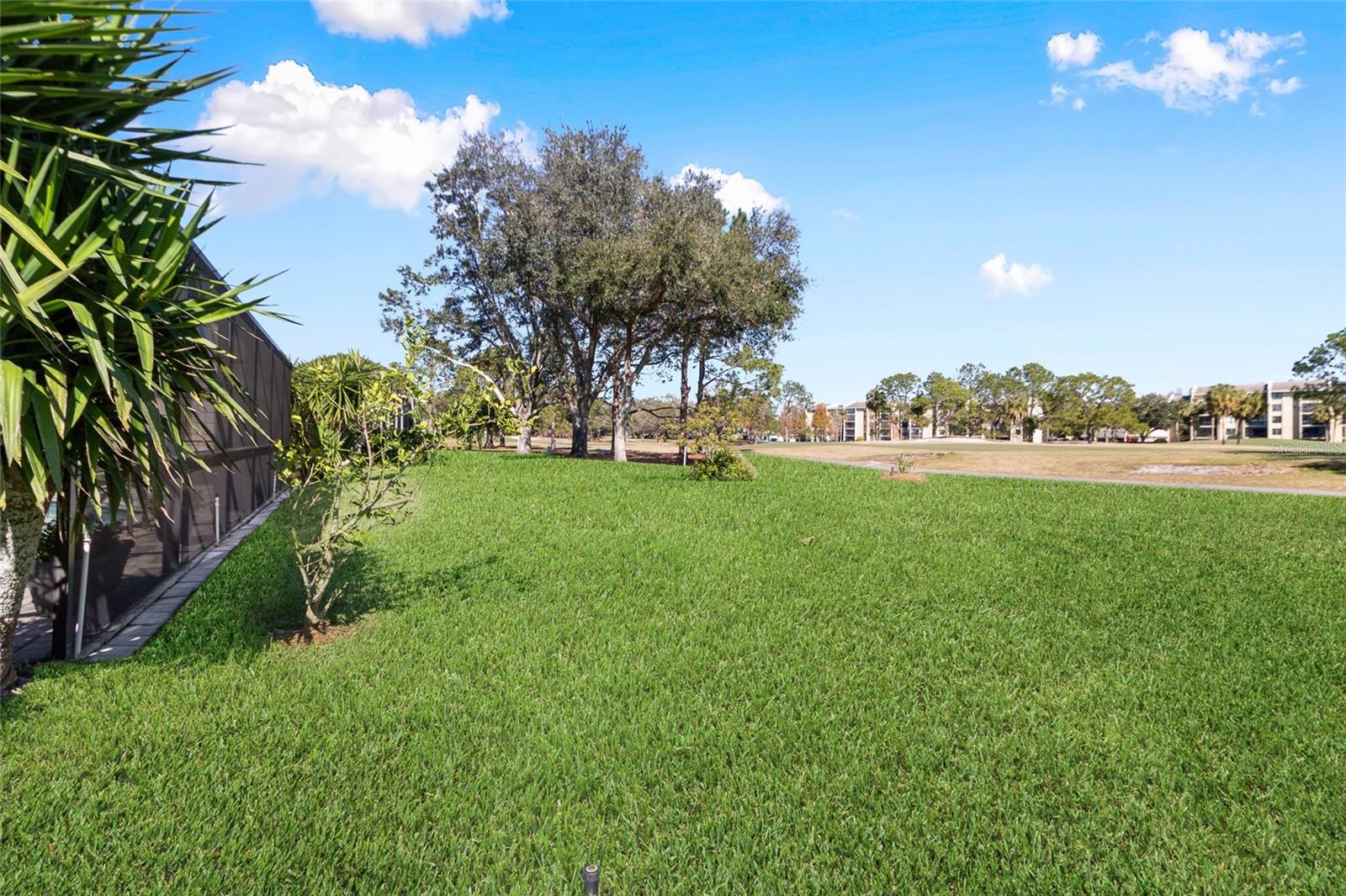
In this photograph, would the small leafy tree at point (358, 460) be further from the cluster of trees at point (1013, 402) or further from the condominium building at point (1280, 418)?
the condominium building at point (1280, 418)

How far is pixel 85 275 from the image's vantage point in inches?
135

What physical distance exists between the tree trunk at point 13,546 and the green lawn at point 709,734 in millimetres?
484

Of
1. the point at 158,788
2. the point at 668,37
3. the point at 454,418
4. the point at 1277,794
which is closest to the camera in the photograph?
the point at 158,788

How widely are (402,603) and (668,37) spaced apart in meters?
9.68

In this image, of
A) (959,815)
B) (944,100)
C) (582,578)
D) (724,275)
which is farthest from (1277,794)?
(724,275)

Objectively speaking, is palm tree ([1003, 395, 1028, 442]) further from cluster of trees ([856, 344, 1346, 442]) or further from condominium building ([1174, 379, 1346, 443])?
condominium building ([1174, 379, 1346, 443])

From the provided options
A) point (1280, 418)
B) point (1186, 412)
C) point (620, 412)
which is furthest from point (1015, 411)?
point (620, 412)

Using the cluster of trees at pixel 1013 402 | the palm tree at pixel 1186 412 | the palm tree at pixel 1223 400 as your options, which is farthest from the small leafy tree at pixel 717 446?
the palm tree at pixel 1186 412

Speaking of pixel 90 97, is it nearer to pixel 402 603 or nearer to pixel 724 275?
pixel 402 603

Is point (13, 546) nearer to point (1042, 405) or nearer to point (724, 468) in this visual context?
point (724, 468)

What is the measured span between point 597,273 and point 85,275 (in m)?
14.5

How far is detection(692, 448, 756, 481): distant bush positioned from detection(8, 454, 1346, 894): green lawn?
22.9 feet

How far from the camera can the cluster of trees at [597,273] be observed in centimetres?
1750

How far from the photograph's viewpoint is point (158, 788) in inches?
117
